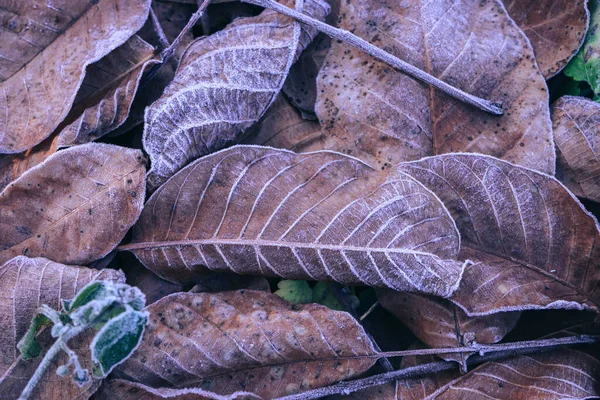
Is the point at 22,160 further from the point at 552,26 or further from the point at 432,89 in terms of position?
the point at 552,26

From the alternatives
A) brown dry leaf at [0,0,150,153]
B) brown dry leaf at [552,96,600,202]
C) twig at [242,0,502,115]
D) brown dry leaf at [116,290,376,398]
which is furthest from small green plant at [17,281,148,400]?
brown dry leaf at [552,96,600,202]

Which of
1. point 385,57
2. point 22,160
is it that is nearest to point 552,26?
point 385,57

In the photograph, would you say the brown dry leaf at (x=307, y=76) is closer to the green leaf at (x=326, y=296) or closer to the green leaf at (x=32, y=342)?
the green leaf at (x=326, y=296)

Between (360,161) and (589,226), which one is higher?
(360,161)

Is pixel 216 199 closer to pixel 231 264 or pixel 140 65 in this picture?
pixel 231 264

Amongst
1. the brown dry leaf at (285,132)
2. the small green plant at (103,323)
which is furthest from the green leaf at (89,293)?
the brown dry leaf at (285,132)

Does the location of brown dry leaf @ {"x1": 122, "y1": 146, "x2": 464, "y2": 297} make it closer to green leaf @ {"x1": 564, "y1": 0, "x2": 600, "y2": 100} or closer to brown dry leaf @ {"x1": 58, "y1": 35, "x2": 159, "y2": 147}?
brown dry leaf @ {"x1": 58, "y1": 35, "x2": 159, "y2": 147}

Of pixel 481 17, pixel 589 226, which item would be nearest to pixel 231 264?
pixel 589 226
